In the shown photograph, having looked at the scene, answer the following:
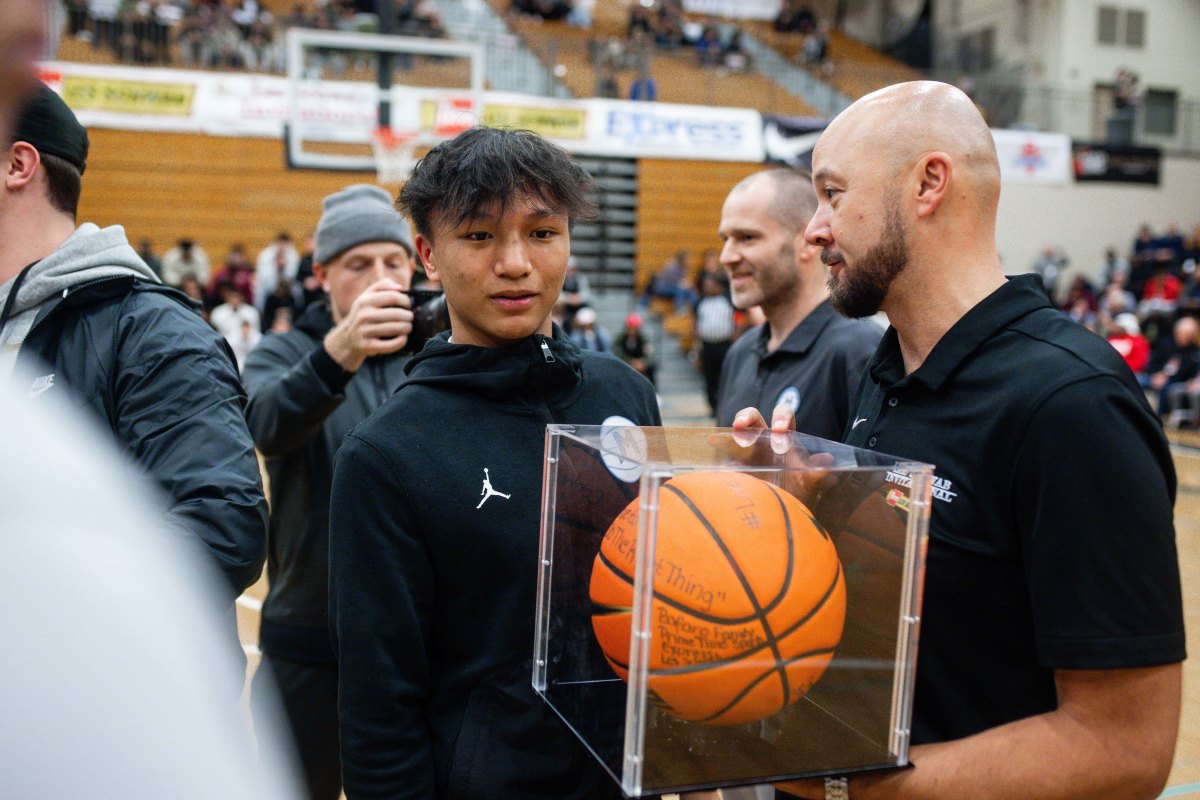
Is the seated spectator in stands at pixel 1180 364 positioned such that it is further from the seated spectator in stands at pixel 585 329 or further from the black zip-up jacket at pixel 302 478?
the black zip-up jacket at pixel 302 478

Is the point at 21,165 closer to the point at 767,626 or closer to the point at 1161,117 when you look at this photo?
the point at 767,626

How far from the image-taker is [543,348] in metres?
1.72

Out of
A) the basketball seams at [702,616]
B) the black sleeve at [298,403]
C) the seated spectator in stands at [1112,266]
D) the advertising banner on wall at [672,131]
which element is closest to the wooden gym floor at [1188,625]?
the black sleeve at [298,403]

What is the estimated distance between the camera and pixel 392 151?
36.4ft

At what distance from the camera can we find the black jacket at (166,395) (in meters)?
1.69

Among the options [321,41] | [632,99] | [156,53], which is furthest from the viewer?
[632,99]

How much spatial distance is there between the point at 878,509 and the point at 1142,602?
0.34m

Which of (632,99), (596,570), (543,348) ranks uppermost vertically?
(632,99)

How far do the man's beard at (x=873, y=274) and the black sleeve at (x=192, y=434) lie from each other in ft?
3.56

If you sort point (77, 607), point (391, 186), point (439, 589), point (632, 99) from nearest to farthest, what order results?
1. point (77, 607)
2. point (439, 589)
3. point (391, 186)
4. point (632, 99)

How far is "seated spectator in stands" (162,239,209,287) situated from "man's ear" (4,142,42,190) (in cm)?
1313

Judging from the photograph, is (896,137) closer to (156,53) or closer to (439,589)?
(439,589)

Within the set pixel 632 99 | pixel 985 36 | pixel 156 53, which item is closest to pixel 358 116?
pixel 156 53

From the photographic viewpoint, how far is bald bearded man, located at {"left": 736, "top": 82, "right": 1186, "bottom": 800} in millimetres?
1228
